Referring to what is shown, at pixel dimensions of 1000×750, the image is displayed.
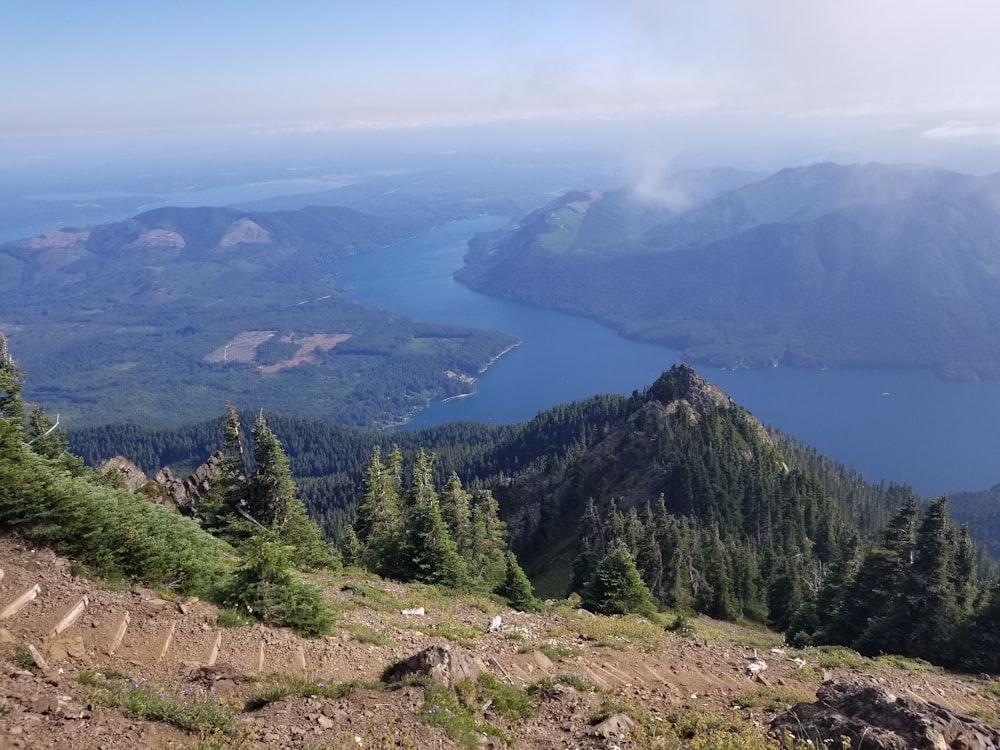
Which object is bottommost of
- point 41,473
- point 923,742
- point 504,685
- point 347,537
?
point 347,537

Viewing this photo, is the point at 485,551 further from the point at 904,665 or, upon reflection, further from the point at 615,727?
the point at 615,727

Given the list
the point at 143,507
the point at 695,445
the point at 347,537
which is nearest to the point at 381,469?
the point at 347,537

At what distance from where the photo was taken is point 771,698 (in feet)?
52.1

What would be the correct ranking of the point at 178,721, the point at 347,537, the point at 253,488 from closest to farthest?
the point at 178,721 → the point at 253,488 → the point at 347,537

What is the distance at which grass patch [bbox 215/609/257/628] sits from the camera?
1569 cm

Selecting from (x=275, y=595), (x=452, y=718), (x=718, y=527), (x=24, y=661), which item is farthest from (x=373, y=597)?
(x=718, y=527)

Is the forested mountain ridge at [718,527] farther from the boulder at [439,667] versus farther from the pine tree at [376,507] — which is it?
the boulder at [439,667]

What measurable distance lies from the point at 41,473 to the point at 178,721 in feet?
29.8

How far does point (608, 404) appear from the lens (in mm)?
159750

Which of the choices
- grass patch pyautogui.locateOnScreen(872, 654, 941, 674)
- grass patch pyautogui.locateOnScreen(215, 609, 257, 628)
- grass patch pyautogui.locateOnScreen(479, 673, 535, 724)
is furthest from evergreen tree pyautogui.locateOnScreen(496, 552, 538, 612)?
grass patch pyautogui.locateOnScreen(215, 609, 257, 628)

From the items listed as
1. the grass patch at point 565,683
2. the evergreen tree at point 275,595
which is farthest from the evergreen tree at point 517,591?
the evergreen tree at point 275,595

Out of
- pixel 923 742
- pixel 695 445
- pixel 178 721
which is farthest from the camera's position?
pixel 695 445

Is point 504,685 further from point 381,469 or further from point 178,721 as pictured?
point 381,469

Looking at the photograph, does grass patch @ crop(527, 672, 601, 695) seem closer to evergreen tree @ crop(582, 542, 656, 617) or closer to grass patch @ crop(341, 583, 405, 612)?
grass patch @ crop(341, 583, 405, 612)
